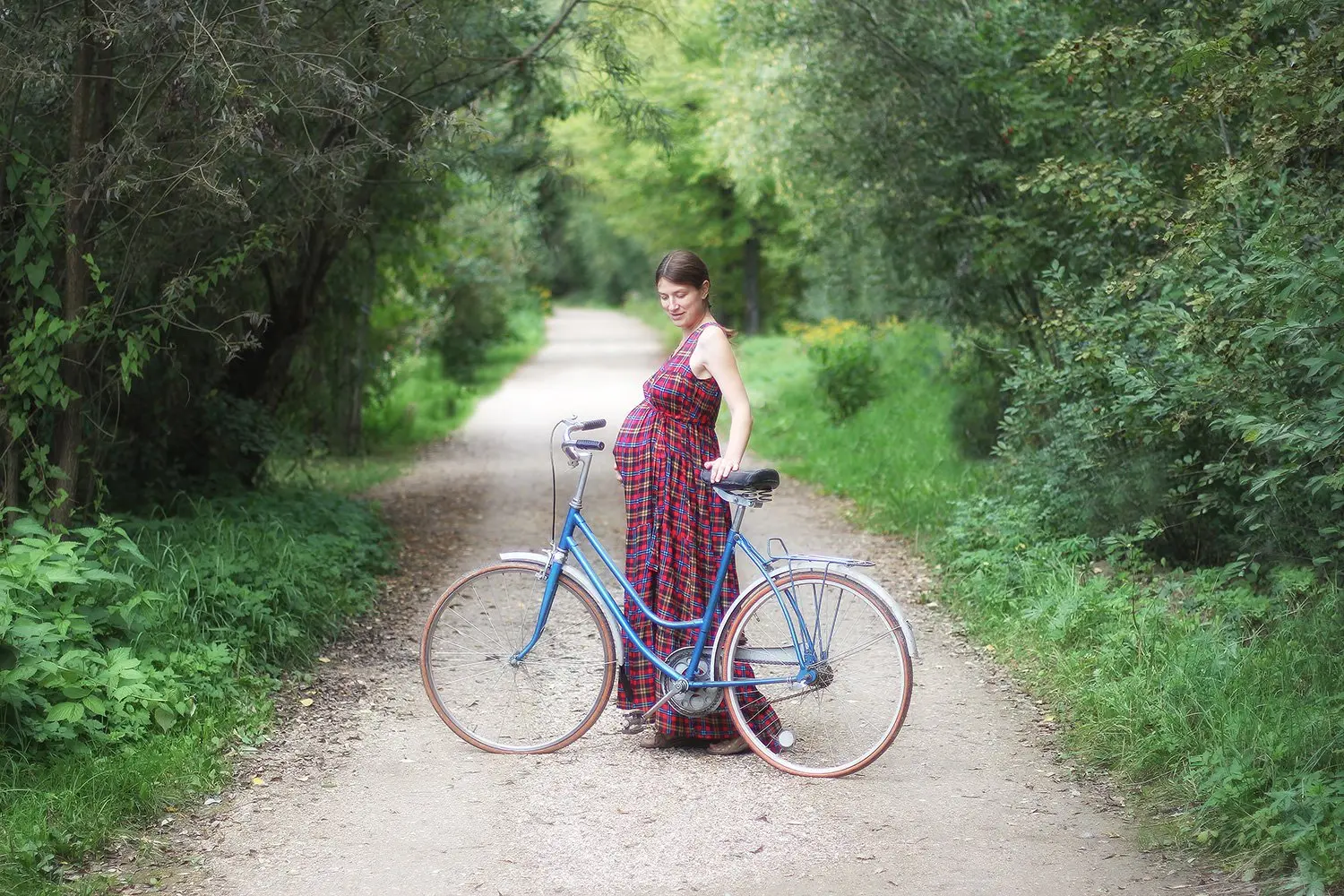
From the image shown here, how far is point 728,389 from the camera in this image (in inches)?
200

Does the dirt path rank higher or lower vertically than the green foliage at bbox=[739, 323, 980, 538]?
lower

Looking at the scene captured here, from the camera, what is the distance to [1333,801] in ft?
13.7

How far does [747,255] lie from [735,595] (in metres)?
28.7

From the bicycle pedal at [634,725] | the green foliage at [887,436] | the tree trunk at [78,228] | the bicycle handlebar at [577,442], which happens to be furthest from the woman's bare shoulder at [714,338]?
the green foliage at [887,436]

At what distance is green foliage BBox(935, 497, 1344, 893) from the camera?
4324 mm

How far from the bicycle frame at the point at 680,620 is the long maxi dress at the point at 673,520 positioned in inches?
1.8

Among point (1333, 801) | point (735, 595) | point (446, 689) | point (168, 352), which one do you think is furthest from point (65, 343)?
point (1333, 801)

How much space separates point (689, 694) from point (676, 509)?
746 millimetres

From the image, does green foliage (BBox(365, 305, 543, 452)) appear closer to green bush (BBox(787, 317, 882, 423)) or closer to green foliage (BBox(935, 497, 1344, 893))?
green bush (BBox(787, 317, 882, 423))

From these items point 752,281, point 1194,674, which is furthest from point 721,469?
point 752,281

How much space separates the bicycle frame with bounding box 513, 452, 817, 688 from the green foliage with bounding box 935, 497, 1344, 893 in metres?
1.32

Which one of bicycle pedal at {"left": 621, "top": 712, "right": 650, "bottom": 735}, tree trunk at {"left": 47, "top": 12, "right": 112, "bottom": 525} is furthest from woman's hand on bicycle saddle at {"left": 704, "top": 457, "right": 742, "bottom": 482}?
tree trunk at {"left": 47, "top": 12, "right": 112, "bottom": 525}

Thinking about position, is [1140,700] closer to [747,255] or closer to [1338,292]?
[1338,292]

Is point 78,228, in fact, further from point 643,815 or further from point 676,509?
point 643,815
